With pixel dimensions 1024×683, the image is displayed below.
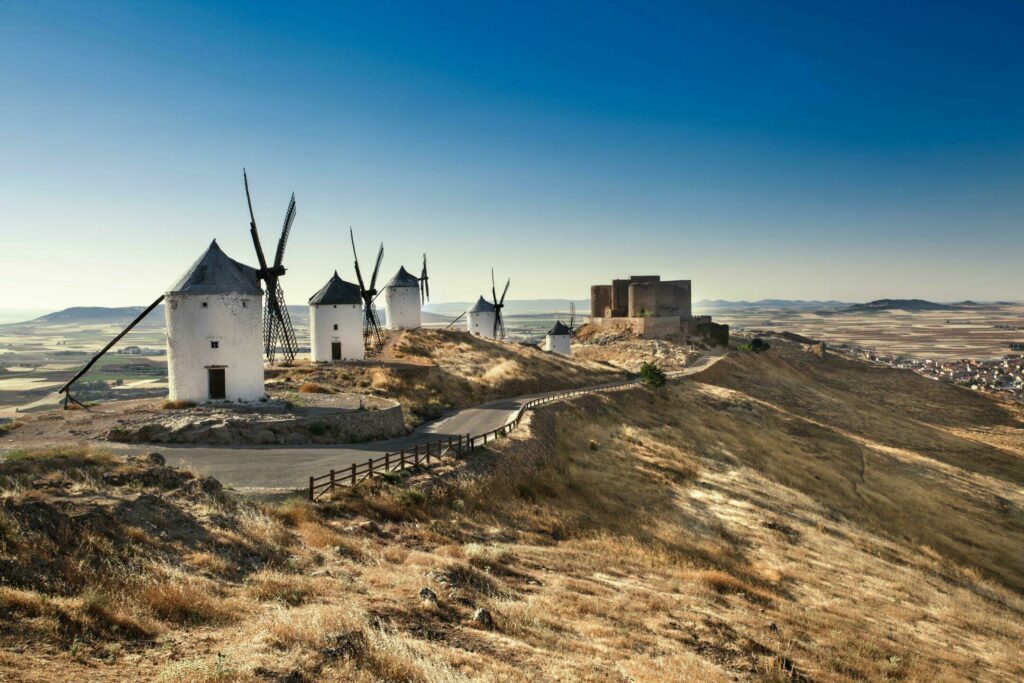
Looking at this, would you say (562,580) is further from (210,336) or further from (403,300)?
(403,300)

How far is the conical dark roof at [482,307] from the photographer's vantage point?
7253 centimetres

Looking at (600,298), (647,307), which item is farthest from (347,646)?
(600,298)

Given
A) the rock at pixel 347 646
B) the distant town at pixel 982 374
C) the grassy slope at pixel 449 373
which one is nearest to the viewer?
the rock at pixel 347 646

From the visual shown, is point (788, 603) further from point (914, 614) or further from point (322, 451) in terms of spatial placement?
point (322, 451)

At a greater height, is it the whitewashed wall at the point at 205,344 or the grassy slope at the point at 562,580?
the whitewashed wall at the point at 205,344

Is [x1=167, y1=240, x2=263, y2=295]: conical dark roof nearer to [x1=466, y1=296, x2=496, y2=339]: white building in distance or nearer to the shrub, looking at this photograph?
[x1=466, y1=296, x2=496, y2=339]: white building in distance

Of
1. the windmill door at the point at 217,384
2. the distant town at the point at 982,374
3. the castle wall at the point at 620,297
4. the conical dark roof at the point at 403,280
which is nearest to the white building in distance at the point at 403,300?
the conical dark roof at the point at 403,280

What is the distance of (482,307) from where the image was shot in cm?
7300

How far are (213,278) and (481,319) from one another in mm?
46418

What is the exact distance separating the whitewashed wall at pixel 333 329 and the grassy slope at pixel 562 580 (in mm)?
19304

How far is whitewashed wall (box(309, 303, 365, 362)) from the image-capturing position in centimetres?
4431

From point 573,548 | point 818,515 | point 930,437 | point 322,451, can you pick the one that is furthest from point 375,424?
point 930,437

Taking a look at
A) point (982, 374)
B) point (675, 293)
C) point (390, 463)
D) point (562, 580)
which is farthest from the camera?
point (982, 374)

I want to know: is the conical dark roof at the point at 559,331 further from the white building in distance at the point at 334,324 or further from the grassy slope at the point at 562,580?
the grassy slope at the point at 562,580
